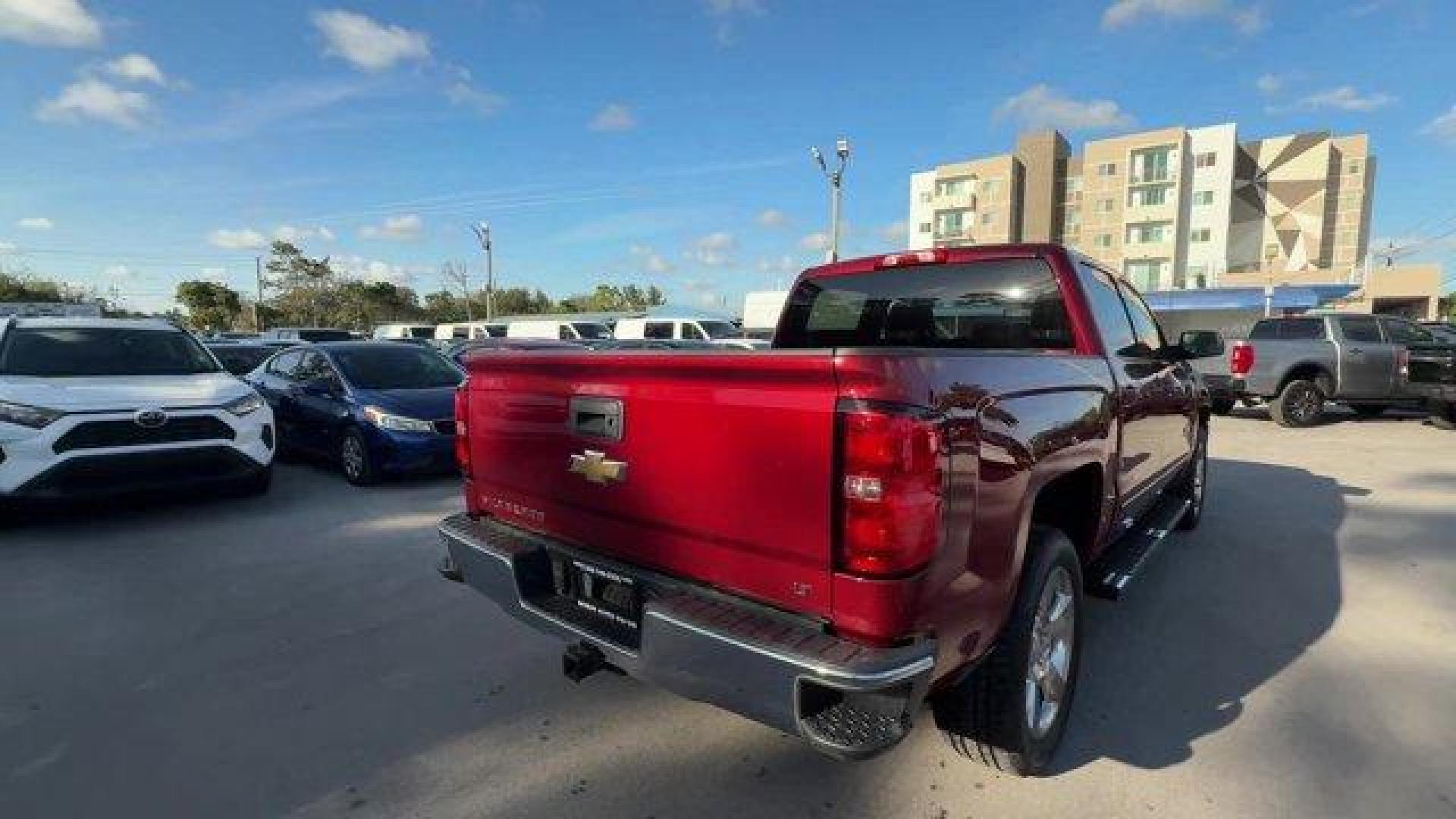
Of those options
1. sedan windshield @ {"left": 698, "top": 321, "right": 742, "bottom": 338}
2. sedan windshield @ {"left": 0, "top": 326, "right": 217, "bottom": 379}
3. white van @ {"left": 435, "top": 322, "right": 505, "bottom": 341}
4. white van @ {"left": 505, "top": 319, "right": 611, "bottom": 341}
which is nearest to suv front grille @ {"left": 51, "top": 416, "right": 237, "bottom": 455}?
sedan windshield @ {"left": 0, "top": 326, "right": 217, "bottom": 379}

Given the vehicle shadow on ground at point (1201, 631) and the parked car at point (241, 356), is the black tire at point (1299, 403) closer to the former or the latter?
the vehicle shadow on ground at point (1201, 631)

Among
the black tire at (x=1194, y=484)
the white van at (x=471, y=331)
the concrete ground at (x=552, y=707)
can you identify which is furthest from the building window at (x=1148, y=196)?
the concrete ground at (x=552, y=707)

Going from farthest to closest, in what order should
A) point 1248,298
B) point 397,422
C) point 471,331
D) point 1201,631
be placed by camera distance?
1. point 1248,298
2. point 471,331
3. point 397,422
4. point 1201,631

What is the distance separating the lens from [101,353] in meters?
6.83

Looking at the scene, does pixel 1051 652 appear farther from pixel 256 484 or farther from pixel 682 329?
pixel 682 329

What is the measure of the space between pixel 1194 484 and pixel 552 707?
198 inches

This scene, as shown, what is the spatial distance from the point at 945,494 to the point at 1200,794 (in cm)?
164

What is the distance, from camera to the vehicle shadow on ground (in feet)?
10.1

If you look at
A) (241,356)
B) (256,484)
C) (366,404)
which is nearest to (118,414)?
(256,484)

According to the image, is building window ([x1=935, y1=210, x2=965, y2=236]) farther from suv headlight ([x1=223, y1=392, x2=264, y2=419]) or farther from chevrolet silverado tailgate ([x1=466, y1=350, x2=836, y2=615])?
chevrolet silverado tailgate ([x1=466, y1=350, x2=836, y2=615])

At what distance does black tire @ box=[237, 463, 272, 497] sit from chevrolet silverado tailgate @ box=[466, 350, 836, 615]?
15.8 ft

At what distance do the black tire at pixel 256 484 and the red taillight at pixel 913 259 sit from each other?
5696mm

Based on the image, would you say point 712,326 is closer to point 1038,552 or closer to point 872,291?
point 872,291

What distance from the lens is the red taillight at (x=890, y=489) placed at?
1956 mm
